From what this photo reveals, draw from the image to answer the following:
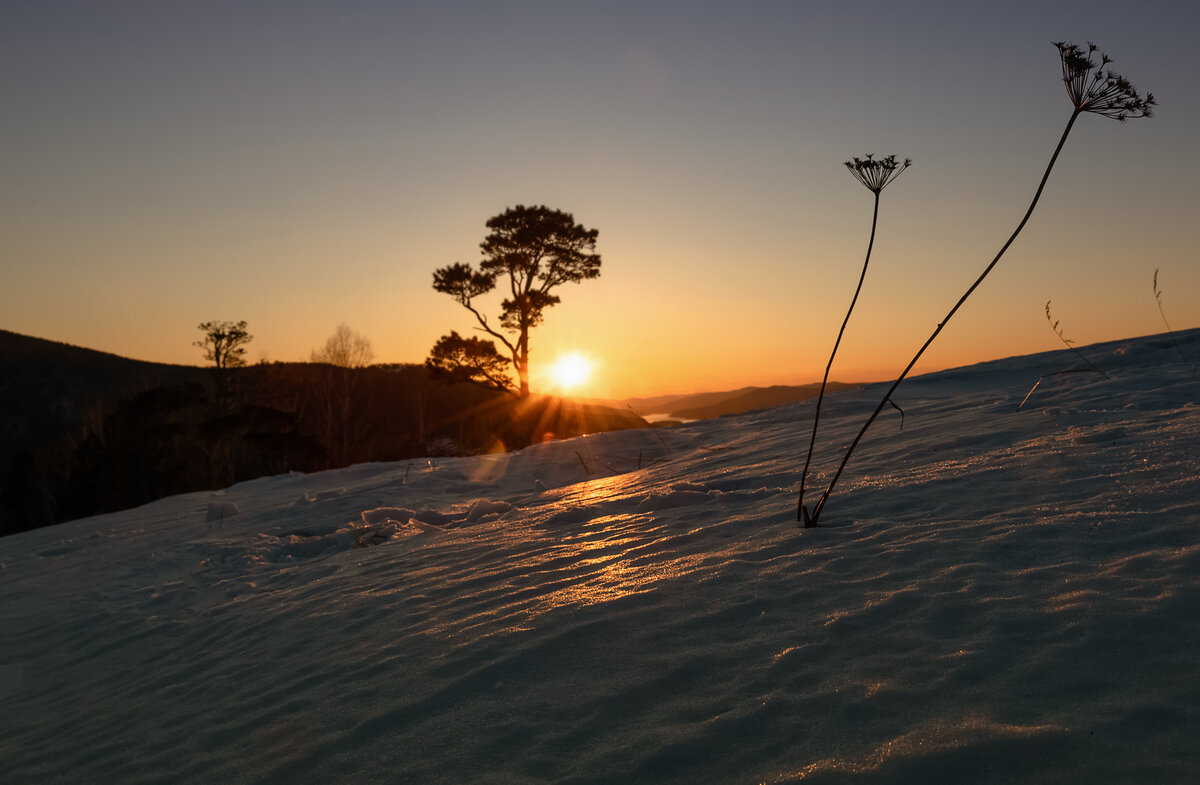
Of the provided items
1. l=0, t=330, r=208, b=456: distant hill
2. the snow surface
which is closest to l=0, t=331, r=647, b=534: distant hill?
the snow surface

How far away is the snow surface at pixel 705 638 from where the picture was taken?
1.41m

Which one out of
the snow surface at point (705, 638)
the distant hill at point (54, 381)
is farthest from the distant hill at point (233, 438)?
the distant hill at point (54, 381)

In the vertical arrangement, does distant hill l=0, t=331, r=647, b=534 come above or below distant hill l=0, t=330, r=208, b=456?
below

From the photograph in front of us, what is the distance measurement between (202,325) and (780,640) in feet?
76.4

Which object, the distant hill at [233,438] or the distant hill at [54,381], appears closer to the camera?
the distant hill at [233,438]

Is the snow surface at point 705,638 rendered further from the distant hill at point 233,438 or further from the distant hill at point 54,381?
the distant hill at point 54,381

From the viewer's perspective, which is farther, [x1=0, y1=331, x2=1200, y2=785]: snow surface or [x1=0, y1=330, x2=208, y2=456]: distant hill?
[x1=0, y1=330, x2=208, y2=456]: distant hill

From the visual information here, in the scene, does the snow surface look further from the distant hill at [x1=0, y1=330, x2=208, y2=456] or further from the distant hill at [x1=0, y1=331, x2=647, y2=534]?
the distant hill at [x1=0, y1=330, x2=208, y2=456]

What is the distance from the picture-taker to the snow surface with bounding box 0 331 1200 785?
141 centimetres

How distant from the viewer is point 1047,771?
3.96 feet

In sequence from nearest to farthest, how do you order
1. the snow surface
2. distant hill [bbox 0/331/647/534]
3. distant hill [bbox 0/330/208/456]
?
the snow surface < distant hill [bbox 0/331/647/534] < distant hill [bbox 0/330/208/456]

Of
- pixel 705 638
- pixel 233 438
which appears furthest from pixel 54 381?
pixel 705 638

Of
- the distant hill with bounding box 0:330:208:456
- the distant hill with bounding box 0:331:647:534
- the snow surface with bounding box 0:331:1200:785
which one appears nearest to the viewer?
the snow surface with bounding box 0:331:1200:785

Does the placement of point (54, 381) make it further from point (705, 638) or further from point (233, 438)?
point (705, 638)
